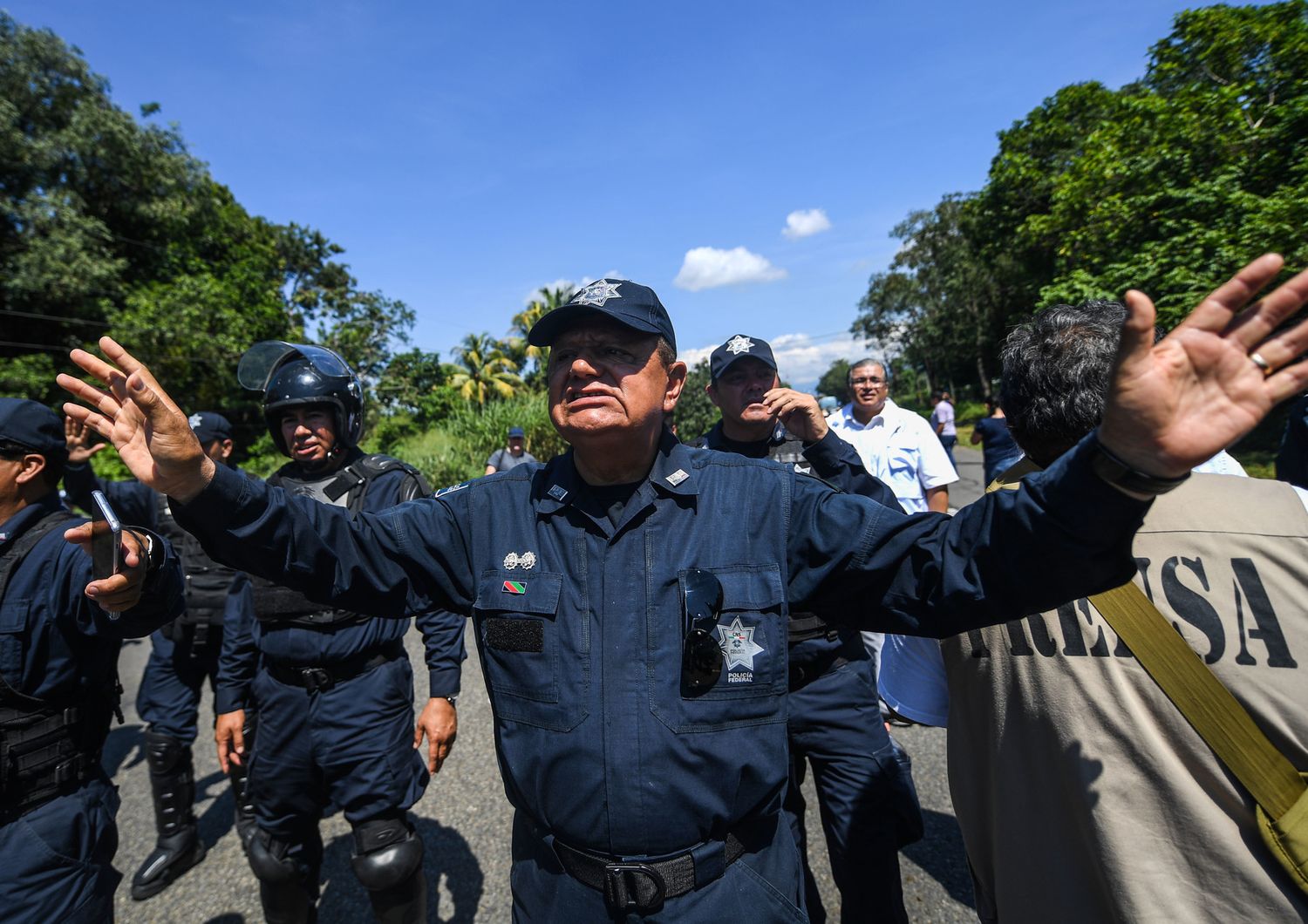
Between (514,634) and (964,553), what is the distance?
3.19 ft

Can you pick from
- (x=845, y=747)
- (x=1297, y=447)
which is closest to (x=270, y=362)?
(x=845, y=747)

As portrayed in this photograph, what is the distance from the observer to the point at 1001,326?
3153cm

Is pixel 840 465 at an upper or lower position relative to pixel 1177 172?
lower

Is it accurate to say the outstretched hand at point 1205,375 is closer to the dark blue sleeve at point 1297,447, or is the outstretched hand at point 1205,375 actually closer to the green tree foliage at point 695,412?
the dark blue sleeve at point 1297,447

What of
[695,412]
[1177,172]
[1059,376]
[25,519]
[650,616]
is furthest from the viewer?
[695,412]

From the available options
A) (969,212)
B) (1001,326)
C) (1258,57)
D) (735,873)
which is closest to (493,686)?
(735,873)

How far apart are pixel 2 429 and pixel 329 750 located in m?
1.48

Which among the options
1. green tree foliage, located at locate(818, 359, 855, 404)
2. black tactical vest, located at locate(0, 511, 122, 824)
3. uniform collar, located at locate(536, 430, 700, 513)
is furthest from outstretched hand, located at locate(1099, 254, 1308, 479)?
green tree foliage, located at locate(818, 359, 855, 404)

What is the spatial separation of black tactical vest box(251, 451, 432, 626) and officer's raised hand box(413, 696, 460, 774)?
1.49ft

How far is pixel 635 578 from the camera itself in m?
1.54

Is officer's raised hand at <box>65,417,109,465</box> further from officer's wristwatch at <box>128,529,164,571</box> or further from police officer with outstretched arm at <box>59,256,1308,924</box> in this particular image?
police officer with outstretched arm at <box>59,256,1308,924</box>

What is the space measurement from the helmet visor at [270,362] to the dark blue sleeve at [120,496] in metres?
1.37


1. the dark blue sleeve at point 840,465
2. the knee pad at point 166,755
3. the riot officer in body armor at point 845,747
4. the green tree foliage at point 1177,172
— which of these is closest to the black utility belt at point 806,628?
the riot officer in body armor at point 845,747

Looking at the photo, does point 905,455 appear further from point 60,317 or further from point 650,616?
point 60,317
